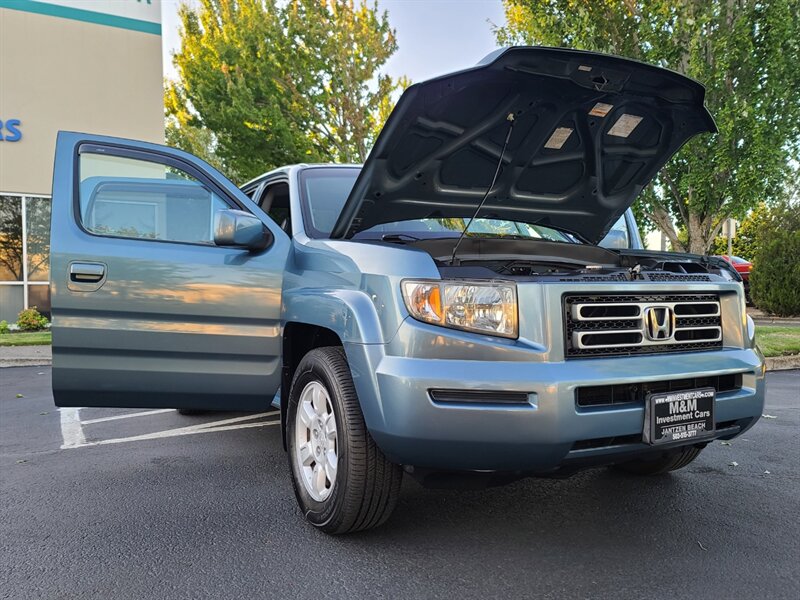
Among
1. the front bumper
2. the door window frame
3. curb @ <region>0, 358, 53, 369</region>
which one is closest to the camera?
the front bumper

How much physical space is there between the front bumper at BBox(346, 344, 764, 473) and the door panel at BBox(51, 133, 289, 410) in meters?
1.11

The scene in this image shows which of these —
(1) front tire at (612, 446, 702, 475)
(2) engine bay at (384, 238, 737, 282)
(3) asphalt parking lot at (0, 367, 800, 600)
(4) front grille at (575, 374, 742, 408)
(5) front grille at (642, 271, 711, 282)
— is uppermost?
(2) engine bay at (384, 238, 737, 282)

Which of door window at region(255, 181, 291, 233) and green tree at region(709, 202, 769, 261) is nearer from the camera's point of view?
door window at region(255, 181, 291, 233)

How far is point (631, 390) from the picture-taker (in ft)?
8.18

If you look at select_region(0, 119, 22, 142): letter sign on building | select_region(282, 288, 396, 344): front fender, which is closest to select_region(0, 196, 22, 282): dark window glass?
select_region(0, 119, 22, 142): letter sign on building

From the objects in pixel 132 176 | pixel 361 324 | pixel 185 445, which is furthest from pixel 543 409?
pixel 185 445

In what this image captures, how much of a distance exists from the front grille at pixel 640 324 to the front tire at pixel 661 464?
33.6 inches

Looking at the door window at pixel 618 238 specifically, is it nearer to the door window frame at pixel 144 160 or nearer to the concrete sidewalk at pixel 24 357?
the door window frame at pixel 144 160

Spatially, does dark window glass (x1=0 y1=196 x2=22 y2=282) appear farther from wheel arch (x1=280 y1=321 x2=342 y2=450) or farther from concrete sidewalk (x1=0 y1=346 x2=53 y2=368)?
wheel arch (x1=280 y1=321 x2=342 y2=450)

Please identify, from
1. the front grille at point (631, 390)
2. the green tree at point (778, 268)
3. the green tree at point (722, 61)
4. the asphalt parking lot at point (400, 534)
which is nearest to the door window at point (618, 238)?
the asphalt parking lot at point (400, 534)

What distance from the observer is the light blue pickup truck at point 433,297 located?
93.0 inches

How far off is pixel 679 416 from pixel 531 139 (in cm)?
164

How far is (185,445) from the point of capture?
4.46m

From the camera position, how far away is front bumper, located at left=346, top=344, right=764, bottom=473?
2.28m
